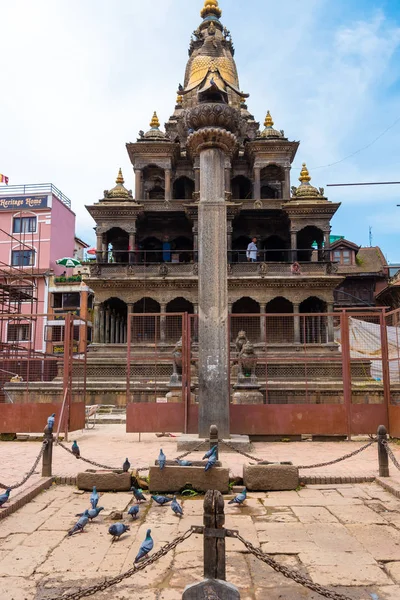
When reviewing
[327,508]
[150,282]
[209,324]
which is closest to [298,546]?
[327,508]

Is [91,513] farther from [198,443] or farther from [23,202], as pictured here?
[23,202]

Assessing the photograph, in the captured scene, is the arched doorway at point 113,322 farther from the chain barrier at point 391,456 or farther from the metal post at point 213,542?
the metal post at point 213,542

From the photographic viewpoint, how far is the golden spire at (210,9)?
3544 cm

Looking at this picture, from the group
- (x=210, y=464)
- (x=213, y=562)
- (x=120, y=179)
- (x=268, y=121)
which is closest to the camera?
(x=213, y=562)

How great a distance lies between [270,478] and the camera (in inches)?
281

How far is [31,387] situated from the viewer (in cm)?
1834

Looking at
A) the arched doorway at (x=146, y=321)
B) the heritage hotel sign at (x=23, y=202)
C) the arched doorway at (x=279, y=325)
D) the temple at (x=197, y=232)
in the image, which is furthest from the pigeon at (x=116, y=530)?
the heritage hotel sign at (x=23, y=202)

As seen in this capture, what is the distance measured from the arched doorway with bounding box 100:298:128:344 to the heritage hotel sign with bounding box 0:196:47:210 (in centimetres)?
1149

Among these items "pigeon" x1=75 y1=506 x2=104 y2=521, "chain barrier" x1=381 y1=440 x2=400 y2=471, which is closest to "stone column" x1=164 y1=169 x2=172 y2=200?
"chain barrier" x1=381 y1=440 x2=400 y2=471

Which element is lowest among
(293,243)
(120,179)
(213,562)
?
(213,562)

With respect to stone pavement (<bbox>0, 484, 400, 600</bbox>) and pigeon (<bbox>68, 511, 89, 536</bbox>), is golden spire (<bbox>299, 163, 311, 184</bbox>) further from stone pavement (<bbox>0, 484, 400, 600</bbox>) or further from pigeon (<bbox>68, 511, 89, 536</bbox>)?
pigeon (<bbox>68, 511, 89, 536</bbox>)

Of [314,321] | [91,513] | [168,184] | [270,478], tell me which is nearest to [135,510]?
[91,513]

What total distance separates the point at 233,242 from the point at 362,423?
21.7m

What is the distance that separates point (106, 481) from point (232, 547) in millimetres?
2812
